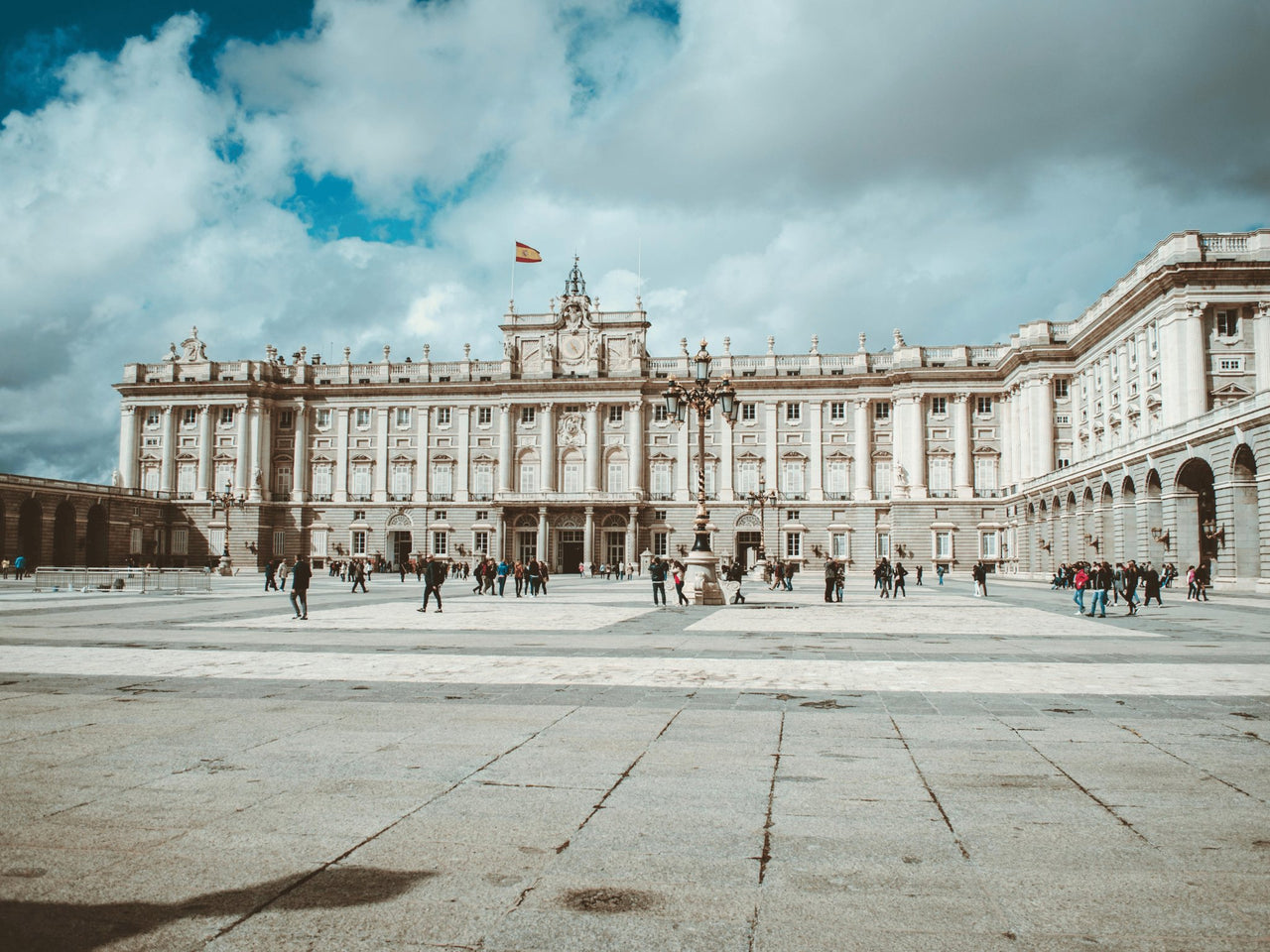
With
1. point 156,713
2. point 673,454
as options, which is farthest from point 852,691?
point 673,454

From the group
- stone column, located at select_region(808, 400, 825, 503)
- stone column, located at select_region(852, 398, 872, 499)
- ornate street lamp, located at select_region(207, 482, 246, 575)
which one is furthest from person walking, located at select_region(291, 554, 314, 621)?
stone column, located at select_region(852, 398, 872, 499)

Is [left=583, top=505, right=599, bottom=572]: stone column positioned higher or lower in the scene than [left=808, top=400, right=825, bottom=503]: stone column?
lower

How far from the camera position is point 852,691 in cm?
1077

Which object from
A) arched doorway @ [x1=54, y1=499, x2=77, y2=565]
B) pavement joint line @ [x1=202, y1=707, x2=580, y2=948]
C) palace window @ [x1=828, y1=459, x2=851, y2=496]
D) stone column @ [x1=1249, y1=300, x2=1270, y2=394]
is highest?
stone column @ [x1=1249, y1=300, x2=1270, y2=394]

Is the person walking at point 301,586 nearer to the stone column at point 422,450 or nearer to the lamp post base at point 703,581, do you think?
the lamp post base at point 703,581

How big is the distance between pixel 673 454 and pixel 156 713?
62810mm

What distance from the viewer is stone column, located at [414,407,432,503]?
73.8 m

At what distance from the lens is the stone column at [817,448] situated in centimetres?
6975

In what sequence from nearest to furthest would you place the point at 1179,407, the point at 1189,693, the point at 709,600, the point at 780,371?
the point at 1189,693 < the point at 709,600 < the point at 1179,407 < the point at 780,371

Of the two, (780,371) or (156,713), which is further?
(780,371)

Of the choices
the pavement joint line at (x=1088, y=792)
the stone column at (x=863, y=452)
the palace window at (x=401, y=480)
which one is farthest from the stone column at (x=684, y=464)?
the pavement joint line at (x=1088, y=792)

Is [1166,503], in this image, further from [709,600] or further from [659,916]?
[659,916]

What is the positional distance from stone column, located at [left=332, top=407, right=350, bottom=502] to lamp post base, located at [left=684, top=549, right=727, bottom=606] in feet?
167

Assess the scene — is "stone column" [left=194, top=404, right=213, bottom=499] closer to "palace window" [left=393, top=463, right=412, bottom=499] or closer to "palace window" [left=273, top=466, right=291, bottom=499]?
"palace window" [left=273, top=466, right=291, bottom=499]
